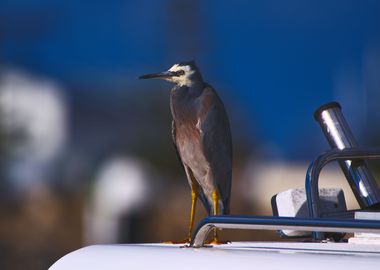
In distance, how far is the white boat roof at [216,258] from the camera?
959mm

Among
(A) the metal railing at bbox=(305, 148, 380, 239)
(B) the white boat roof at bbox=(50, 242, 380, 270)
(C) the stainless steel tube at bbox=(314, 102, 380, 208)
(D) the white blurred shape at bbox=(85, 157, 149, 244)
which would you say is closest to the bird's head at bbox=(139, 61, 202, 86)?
(C) the stainless steel tube at bbox=(314, 102, 380, 208)

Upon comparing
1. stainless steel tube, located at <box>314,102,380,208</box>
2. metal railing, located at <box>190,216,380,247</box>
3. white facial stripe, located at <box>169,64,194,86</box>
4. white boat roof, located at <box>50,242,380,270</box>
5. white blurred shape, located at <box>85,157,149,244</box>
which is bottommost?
white blurred shape, located at <box>85,157,149,244</box>

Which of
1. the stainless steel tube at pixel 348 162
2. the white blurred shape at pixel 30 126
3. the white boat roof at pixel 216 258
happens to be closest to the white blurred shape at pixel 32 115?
the white blurred shape at pixel 30 126

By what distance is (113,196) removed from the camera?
911cm

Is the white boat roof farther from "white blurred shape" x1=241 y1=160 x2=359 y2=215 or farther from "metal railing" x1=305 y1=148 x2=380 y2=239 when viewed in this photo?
"white blurred shape" x1=241 y1=160 x2=359 y2=215

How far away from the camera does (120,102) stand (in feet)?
37.2

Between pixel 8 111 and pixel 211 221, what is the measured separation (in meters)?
9.64

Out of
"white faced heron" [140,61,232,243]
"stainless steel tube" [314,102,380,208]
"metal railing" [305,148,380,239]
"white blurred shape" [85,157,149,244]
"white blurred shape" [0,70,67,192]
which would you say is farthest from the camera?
"white blurred shape" [0,70,67,192]

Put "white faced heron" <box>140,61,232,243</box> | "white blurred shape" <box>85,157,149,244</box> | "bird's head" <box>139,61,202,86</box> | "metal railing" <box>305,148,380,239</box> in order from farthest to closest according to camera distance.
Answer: "white blurred shape" <box>85,157,149,244</box> → "bird's head" <box>139,61,202,86</box> → "white faced heron" <box>140,61,232,243</box> → "metal railing" <box>305,148,380,239</box>

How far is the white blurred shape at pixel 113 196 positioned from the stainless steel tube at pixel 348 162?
5.02 metres

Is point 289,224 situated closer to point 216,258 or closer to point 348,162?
point 216,258

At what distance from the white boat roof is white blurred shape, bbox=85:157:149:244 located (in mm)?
5384

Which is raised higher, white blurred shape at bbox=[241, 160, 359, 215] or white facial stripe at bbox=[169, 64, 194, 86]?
white facial stripe at bbox=[169, 64, 194, 86]

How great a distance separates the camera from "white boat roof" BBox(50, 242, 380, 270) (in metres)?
0.96
